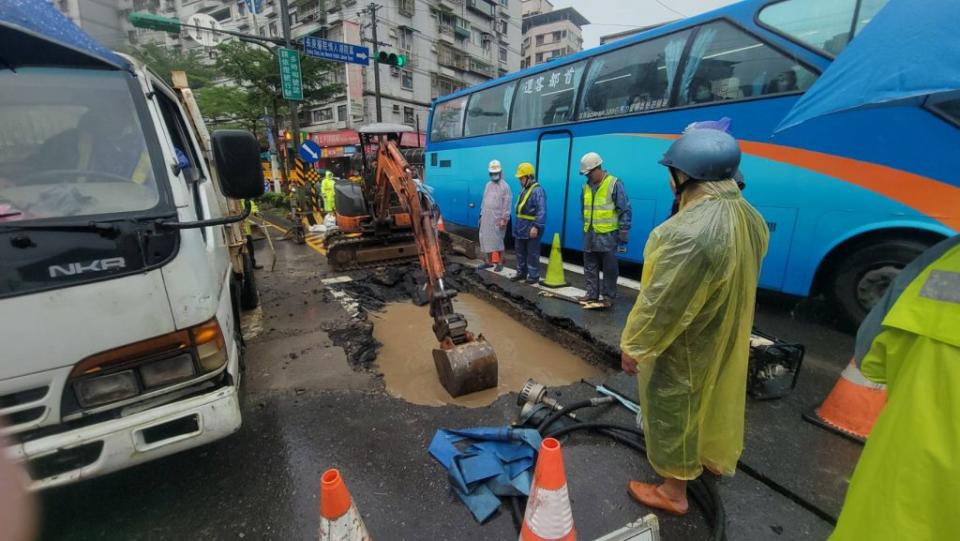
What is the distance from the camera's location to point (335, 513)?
151 cm

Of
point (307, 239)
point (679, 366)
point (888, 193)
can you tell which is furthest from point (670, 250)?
point (307, 239)

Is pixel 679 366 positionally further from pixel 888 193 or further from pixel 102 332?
pixel 888 193

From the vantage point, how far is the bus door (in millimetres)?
7000

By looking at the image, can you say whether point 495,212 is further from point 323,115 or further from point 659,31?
point 323,115

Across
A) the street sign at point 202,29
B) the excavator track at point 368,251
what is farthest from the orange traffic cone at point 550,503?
the street sign at point 202,29

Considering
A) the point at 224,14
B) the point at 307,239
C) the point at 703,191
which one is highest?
the point at 224,14

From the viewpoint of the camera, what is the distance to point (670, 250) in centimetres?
180

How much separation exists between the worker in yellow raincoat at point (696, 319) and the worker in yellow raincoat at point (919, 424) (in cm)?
68

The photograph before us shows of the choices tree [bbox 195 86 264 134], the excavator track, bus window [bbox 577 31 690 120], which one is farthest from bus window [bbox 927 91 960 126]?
tree [bbox 195 86 264 134]

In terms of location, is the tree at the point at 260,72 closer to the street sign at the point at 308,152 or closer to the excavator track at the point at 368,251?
the street sign at the point at 308,152

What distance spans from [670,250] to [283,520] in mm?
2375

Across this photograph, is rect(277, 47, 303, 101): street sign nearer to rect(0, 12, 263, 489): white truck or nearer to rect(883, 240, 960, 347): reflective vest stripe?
rect(0, 12, 263, 489): white truck

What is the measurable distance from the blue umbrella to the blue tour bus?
6.68ft

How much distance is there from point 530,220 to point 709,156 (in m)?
4.43
